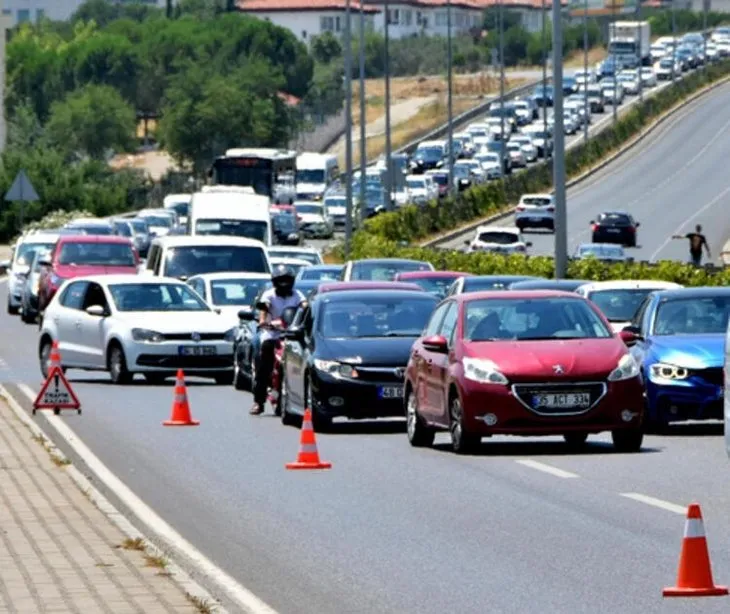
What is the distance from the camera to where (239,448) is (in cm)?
2206

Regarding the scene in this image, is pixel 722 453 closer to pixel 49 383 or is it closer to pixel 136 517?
pixel 136 517

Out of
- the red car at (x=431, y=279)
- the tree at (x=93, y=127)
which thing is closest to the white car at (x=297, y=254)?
the red car at (x=431, y=279)

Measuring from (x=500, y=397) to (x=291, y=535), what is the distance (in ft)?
18.7

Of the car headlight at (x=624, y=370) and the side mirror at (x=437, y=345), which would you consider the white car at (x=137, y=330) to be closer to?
the side mirror at (x=437, y=345)

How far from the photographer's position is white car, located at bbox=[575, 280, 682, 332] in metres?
30.0

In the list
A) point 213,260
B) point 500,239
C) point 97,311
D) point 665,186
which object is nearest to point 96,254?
point 213,260

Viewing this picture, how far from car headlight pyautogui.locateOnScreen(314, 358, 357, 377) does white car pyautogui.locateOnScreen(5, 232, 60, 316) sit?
28.8 metres

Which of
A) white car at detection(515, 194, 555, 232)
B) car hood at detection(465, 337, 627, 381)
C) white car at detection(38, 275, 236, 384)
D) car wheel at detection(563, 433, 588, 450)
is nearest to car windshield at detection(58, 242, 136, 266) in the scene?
white car at detection(38, 275, 236, 384)

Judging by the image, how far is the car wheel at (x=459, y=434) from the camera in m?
20.7

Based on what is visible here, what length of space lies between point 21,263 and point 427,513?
3972 centimetres

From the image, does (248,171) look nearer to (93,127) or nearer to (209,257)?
(209,257)

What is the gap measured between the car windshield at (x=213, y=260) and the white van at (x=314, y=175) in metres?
71.7

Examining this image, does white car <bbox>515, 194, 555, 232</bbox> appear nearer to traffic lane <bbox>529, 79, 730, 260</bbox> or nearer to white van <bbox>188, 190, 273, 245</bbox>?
traffic lane <bbox>529, 79, 730, 260</bbox>

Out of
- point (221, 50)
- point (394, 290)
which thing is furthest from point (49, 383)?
point (221, 50)
